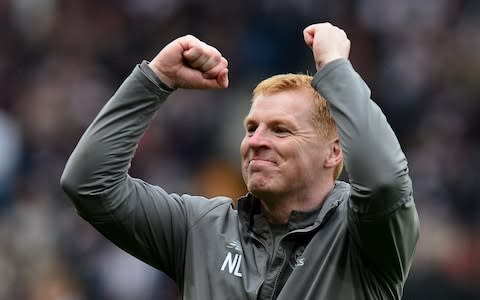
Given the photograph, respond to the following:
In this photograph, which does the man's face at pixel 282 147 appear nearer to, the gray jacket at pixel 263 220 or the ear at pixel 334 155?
the ear at pixel 334 155

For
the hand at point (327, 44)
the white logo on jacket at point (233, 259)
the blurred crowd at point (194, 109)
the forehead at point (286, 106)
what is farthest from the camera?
the blurred crowd at point (194, 109)

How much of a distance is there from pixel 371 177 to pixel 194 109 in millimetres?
7623

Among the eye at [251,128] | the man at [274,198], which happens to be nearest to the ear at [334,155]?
the man at [274,198]

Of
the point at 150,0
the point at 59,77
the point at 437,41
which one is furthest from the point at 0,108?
the point at 437,41

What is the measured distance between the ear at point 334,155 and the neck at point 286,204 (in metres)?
0.10

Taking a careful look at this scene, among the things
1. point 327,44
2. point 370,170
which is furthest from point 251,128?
point 370,170

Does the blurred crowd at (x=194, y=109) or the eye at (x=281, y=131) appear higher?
the eye at (x=281, y=131)

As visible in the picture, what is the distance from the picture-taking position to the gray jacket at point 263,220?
173 inches

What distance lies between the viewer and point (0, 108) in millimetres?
12039

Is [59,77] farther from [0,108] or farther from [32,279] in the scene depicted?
[32,279]

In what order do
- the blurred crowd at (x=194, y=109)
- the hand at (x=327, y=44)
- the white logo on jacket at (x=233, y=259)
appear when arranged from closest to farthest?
the hand at (x=327, y=44) → the white logo on jacket at (x=233, y=259) → the blurred crowd at (x=194, y=109)

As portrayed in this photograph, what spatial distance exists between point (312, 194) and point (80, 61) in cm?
861

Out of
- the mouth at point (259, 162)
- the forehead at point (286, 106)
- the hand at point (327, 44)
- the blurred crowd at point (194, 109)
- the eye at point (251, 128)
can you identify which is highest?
the hand at point (327, 44)

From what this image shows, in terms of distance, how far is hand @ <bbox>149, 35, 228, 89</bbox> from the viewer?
4.77 meters
